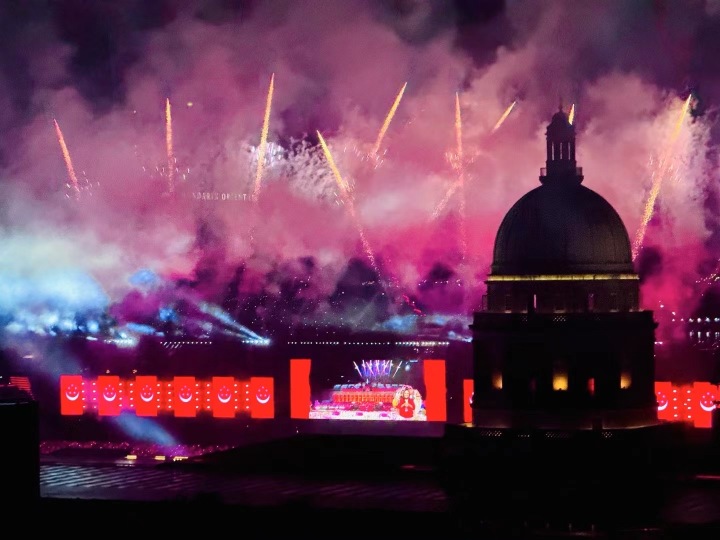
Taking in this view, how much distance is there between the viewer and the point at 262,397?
434ft

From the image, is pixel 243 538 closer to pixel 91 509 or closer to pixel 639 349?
pixel 91 509

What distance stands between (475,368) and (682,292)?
50.8m

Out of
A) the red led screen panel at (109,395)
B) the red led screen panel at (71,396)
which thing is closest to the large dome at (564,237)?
the red led screen panel at (109,395)

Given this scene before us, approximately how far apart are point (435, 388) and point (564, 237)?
46.7 m

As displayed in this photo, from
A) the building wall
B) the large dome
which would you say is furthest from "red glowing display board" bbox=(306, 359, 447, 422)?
the large dome

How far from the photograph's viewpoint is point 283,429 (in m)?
130

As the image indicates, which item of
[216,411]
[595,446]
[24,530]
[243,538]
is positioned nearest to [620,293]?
[595,446]

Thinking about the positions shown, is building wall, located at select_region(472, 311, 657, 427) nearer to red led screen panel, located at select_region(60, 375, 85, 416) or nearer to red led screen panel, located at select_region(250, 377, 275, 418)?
red led screen panel, located at select_region(250, 377, 275, 418)

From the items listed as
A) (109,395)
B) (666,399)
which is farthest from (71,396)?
(666,399)

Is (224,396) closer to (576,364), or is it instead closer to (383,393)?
(383,393)

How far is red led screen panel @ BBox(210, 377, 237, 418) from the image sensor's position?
437ft

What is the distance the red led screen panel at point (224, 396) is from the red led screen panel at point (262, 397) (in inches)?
69.4

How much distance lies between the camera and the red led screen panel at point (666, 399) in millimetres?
112000

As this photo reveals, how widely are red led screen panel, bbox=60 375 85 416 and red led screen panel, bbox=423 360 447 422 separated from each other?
105 feet
